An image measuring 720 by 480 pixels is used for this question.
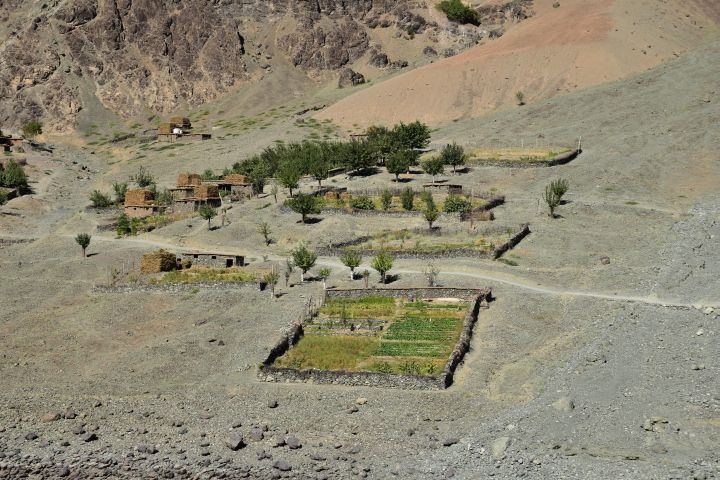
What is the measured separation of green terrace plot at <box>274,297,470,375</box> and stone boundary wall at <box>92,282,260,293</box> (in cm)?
680

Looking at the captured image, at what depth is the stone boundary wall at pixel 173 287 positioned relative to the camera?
59.5 meters

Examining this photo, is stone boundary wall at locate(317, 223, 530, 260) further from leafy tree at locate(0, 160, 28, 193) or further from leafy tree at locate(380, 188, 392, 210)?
leafy tree at locate(0, 160, 28, 193)

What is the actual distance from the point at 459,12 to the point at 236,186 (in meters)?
104

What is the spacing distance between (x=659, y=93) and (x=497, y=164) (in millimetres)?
35738

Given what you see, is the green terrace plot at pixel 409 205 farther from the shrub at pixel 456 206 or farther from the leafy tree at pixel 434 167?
the leafy tree at pixel 434 167

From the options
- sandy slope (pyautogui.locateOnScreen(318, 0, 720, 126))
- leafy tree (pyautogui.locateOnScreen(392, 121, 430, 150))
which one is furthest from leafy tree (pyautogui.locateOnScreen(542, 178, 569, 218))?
sandy slope (pyautogui.locateOnScreen(318, 0, 720, 126))

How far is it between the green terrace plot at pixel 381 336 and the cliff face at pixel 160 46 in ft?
372

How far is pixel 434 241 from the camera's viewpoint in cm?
6925

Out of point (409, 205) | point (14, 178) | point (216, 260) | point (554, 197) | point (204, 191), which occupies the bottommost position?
point (216, 260)

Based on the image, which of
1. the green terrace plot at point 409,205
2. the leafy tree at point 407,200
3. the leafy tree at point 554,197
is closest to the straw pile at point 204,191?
the green terrace plot at point 409,205

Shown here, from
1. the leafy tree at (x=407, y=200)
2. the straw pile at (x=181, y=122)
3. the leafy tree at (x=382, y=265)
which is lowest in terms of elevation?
the leafy tree at (x=382, y=265)

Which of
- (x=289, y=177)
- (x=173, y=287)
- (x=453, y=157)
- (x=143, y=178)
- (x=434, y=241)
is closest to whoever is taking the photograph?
(x=173, y=287)

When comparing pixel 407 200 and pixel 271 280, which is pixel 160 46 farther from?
pixel 271 280

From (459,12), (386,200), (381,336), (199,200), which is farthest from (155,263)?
(459,12)
